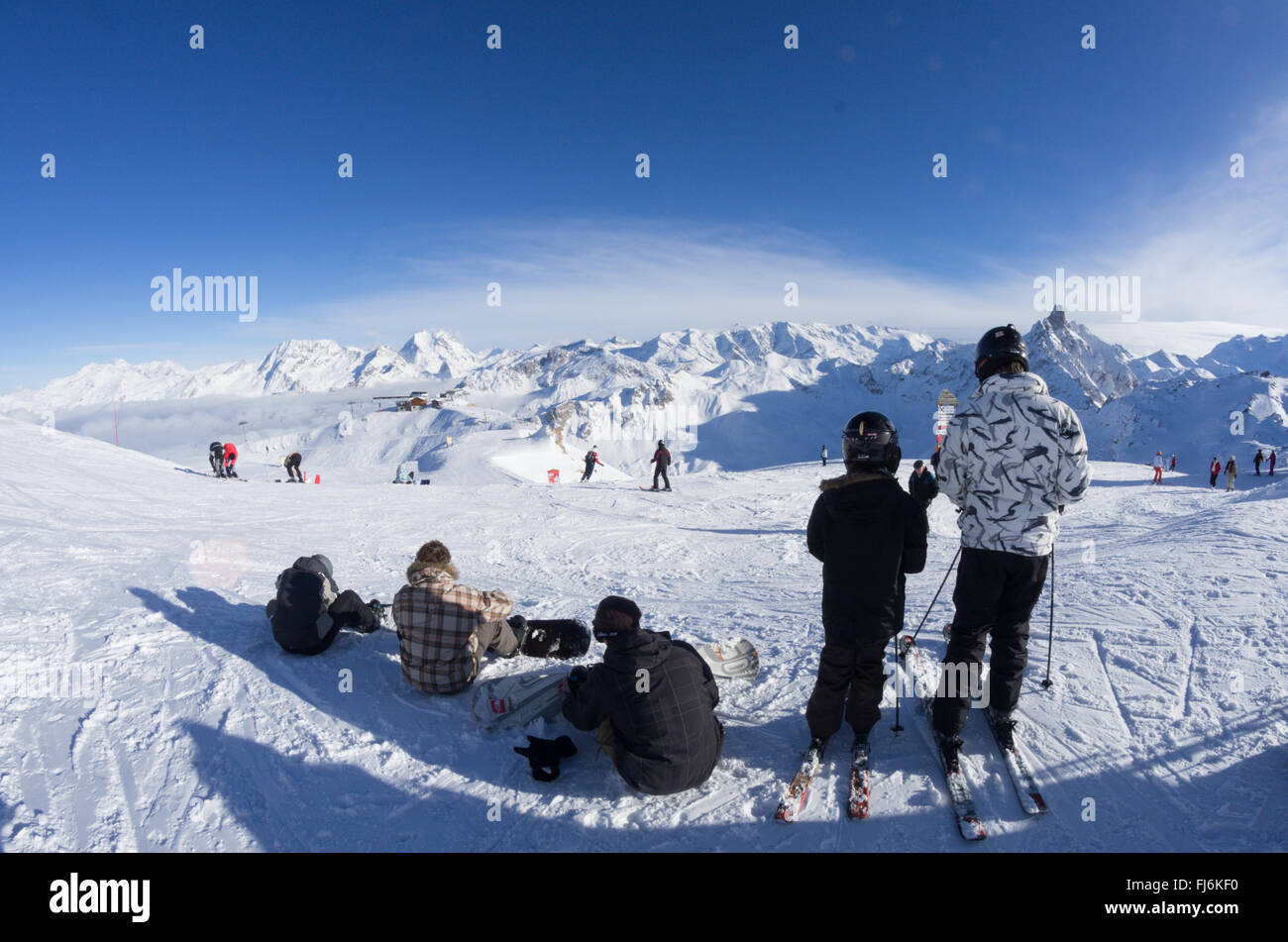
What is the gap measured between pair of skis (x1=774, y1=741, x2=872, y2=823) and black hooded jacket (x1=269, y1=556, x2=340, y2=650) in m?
4.43

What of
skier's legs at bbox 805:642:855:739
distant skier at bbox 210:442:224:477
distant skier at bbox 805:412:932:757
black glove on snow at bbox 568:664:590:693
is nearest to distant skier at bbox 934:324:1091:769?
distant skier at bbox 805:412:932:757

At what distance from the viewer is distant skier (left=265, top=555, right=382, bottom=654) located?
5328 mm

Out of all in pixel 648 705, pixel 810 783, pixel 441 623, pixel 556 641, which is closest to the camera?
pixel 648 705

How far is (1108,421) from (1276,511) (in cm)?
18618

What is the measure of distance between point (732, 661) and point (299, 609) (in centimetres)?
404

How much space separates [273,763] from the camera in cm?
398

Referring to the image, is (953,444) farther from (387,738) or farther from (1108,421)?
(1108,421)

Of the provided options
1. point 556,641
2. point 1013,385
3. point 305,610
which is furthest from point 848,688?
point 305,610

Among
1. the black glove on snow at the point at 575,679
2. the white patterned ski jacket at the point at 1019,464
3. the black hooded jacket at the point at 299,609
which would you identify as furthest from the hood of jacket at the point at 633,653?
the black hooded jacket at the point at 299,609

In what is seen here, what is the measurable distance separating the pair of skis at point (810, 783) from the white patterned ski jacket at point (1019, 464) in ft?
5.14

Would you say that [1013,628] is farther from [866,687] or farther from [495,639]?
[495,639]

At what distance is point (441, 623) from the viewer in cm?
456

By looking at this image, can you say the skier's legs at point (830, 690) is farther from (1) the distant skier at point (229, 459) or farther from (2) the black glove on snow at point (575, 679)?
(1) the distant skier at point (229, 459)
